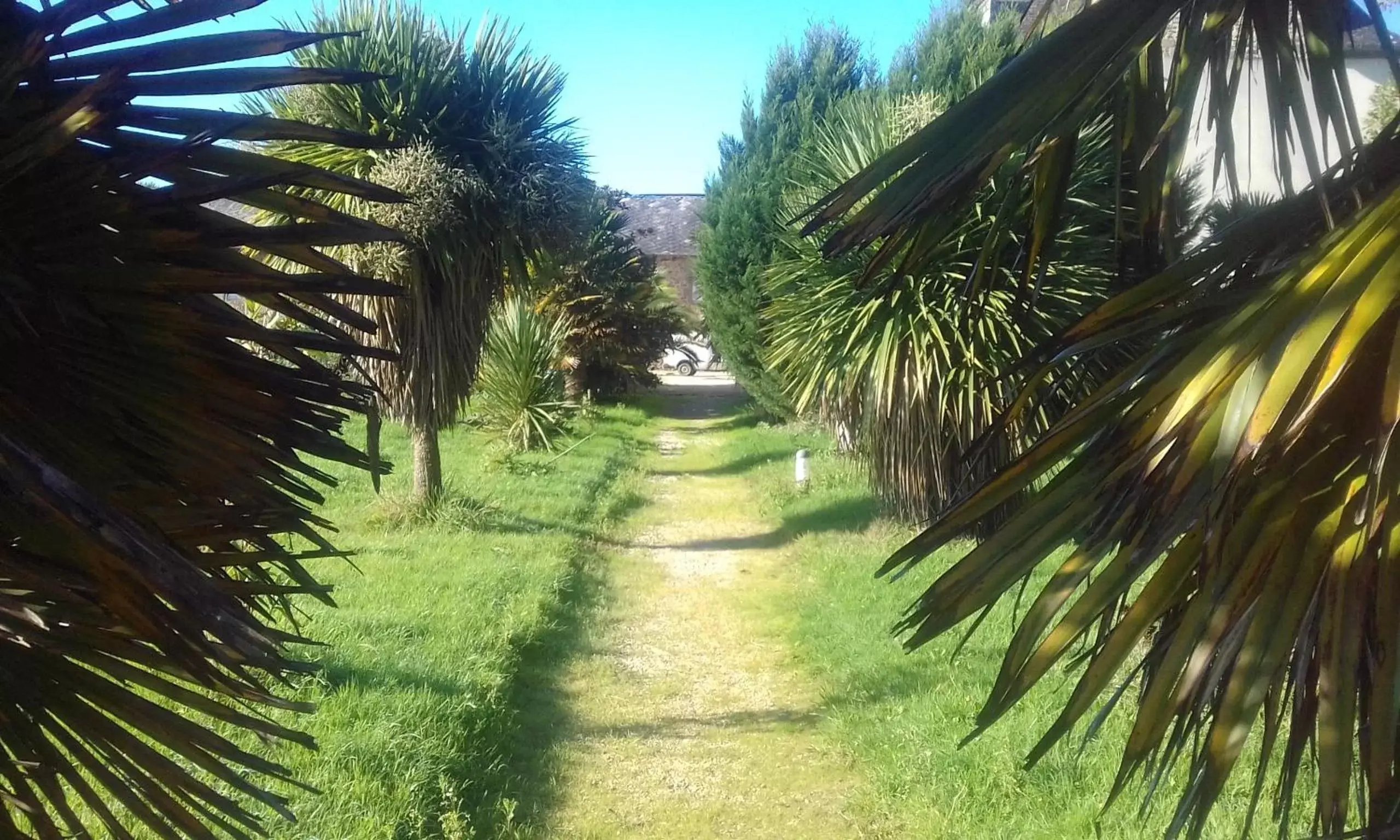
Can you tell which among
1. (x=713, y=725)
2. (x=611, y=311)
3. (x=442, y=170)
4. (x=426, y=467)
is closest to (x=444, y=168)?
(x=442, y=170)

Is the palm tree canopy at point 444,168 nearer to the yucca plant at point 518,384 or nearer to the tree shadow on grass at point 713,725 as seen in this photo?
the tree shadow on grass at point 713,725

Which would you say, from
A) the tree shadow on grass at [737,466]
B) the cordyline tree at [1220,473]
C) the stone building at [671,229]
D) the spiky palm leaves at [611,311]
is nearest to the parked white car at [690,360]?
the stone building at [671,229]

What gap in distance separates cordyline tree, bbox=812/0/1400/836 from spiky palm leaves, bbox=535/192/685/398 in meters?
16.2

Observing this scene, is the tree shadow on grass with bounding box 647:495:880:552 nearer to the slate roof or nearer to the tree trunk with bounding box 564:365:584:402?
the tree trunk with bounding box 564:365:584:402

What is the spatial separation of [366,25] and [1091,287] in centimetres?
518

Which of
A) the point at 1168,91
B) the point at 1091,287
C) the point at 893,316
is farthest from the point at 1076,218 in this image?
the point at 1168,91

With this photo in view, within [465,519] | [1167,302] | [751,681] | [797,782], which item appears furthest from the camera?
[465,519]

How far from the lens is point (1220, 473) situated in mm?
1254

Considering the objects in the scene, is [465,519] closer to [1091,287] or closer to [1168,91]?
[1091,287]

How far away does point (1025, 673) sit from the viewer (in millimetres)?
1387

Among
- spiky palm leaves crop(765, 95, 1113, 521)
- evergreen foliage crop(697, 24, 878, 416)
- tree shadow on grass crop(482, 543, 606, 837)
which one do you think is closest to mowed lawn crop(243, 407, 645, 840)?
tree shadow on grass crop(482, 543, 606, 837)

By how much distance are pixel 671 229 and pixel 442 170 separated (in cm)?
3104

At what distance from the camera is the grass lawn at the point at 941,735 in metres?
4.12

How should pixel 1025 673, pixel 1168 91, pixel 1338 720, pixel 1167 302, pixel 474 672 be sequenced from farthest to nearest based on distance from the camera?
pixel 474 672 < pixel 1168 91 < pixel 1167 302 < pixel 1025 673 < pixel 1338 720
